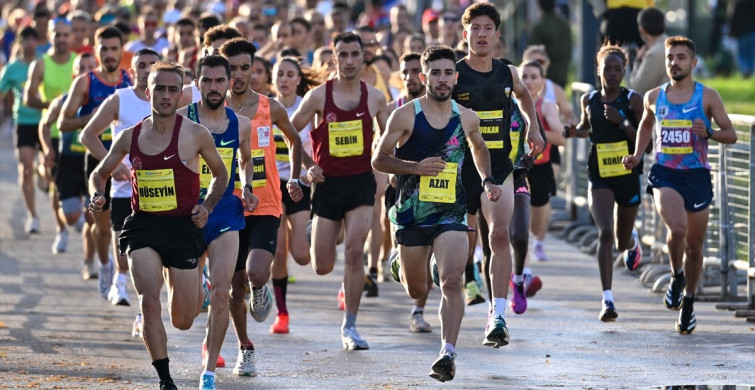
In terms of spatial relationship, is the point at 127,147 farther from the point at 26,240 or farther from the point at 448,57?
the point at 26,240

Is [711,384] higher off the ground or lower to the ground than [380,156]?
lower

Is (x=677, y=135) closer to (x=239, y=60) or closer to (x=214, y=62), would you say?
(x=239, y=60)

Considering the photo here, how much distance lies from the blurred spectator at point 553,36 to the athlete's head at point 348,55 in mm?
8617

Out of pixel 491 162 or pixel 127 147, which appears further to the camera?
pixel 491 162

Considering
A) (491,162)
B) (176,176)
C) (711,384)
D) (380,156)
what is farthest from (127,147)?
(711,384)

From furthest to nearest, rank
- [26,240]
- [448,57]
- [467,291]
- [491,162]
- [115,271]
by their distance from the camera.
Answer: [26,240] < [115,271] < [467,291] < [491,162] < [448,57]

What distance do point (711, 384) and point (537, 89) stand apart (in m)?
5.04

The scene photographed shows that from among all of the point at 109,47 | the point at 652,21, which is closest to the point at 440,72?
the point at 109,47

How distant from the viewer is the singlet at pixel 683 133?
461 inches

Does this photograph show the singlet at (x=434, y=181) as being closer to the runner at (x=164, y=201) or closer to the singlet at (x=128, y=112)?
the runner at (x=164, y=201)

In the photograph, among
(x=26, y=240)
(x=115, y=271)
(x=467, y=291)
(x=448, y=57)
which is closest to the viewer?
(x=448, y=57)

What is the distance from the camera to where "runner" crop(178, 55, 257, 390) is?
955 centimetres

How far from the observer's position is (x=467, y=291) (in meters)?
12.5

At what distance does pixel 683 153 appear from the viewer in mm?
11742
